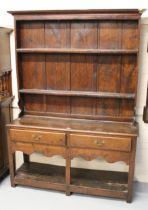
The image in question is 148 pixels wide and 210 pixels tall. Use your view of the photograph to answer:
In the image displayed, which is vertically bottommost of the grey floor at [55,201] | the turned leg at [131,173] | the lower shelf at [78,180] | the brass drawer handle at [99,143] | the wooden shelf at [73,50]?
the grey floor at [55,201]

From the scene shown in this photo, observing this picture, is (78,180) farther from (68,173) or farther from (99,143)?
(99,143)

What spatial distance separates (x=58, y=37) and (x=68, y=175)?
1409 millimetres

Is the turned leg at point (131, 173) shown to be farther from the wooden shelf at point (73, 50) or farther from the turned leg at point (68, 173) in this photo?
the wooden shelf at point (73, 50)

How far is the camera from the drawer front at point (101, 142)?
2.24 m

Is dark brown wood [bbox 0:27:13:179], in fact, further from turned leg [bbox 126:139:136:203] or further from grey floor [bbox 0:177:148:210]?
turned leg [bbox 126:139:136:203]

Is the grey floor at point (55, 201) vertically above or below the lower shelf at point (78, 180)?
below

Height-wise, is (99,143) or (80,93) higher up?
(80,93)

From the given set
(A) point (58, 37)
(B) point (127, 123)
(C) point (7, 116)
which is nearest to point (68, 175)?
(B) point (127, 123)

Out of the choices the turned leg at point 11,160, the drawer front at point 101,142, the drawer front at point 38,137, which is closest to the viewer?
the drawer front at point 101,142

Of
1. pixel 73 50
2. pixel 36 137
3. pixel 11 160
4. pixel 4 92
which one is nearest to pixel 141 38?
pixel 73 50

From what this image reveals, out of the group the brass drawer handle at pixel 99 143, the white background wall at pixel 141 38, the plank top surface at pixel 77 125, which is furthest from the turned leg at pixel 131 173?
the white background wall at pixel 141 38

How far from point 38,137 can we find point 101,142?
62 centimetres

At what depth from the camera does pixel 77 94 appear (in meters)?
2.51

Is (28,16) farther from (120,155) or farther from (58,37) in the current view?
(120,155)
